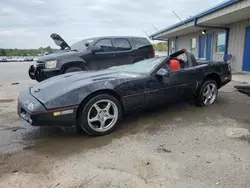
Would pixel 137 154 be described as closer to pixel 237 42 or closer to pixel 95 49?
pixel 95 49

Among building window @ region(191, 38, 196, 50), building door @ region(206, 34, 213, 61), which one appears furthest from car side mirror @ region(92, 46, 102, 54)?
building window @ region(191, 38, 196, 50)

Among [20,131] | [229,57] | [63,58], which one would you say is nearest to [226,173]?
[20,131]

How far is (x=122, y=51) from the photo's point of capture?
709 cm

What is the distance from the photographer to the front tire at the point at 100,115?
287 centimetres

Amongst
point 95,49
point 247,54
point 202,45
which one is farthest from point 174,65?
point 202,45

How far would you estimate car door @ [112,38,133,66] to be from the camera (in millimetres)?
7016

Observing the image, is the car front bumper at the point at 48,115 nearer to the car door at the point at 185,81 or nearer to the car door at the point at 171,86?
the car door at the point at 171,86

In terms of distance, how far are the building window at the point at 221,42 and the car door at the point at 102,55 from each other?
26.1ft

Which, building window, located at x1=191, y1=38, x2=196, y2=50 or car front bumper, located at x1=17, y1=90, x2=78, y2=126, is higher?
building window, located at x1=191, y1=38, x2=196, y2=50

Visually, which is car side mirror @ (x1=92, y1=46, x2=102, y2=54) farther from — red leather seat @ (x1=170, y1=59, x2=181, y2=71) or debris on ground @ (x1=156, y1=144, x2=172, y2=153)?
debris on ground @ (x1=156, y1=144, x2=172, y2=153)

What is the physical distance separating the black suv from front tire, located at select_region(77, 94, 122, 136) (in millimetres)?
3375

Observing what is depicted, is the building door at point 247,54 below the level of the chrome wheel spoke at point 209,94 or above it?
above

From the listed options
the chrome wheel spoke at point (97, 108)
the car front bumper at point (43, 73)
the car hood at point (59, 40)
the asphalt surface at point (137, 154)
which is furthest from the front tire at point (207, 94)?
the car hood at point (59, 40)

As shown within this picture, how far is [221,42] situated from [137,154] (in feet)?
38.6
